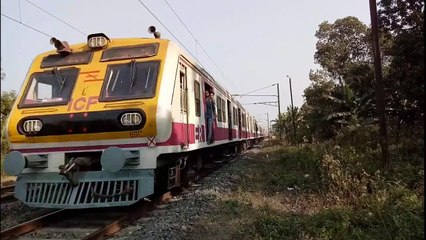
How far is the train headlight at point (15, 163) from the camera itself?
6500 mm

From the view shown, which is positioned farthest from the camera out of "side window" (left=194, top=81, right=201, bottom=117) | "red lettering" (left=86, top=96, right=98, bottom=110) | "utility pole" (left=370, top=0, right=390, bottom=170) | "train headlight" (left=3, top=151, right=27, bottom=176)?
"side window" (left=194, top=81, right=201, bottom=117)

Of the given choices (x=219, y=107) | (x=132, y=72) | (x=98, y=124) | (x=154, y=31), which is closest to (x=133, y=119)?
(x=98, y=124)

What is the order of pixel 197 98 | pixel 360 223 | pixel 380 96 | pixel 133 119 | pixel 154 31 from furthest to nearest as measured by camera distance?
pixel 197 98 < pixel 380 96 < pixel 154 31 < pixel 133 119 < pixel 360 223

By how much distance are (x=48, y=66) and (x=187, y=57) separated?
2672 mm

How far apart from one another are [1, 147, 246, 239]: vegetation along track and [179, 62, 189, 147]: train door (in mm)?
1217

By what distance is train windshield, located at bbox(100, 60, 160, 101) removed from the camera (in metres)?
7.00

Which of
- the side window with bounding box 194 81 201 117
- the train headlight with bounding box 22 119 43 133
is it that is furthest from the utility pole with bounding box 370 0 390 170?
the train headlight with bounding box 22 119 43 133

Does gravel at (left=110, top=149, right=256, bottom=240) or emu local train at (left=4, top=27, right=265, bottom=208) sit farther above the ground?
emu local train at (left=4, top=27, right=265, bottom=208)

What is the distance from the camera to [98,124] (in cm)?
678

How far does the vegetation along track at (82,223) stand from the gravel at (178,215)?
149 mm

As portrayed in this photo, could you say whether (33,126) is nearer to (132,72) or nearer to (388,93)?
(132,72)

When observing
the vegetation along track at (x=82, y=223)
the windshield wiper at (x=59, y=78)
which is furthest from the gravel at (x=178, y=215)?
the windshield wiper at (x=59, y=78)

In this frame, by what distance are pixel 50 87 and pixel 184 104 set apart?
244 cm

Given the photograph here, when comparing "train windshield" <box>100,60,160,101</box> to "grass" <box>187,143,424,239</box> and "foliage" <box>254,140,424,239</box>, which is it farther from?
"foliage" <box>254,140,424,239</box>
